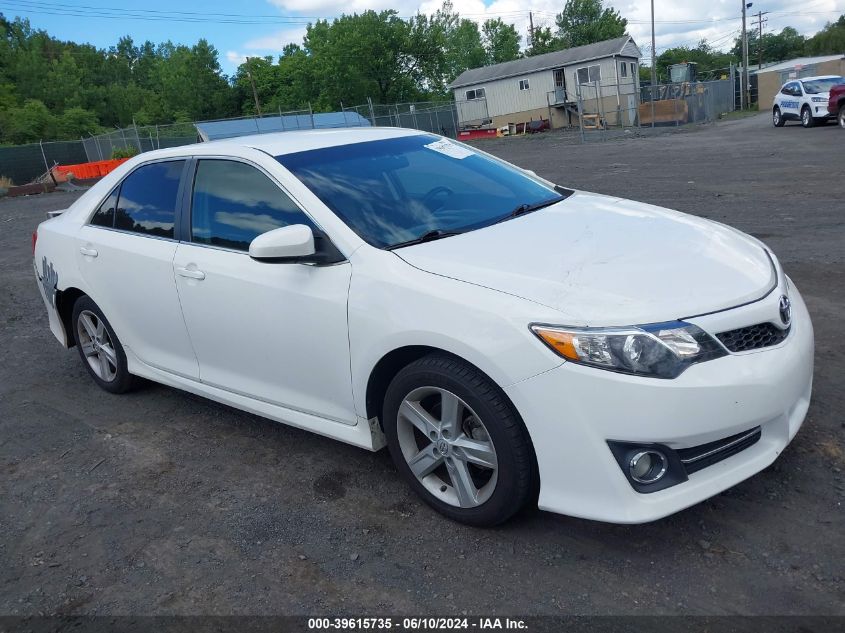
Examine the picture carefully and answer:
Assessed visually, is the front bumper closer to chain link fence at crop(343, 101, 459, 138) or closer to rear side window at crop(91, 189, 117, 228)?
rear side window at crop(91, 189, 117, 228)

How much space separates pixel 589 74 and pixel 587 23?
4094 cm

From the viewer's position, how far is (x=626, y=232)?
336 cm

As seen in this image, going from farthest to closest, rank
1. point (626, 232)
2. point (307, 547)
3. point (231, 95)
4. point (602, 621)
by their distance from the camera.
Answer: point (231, 95) < point (626, 232) < point (307, 547) < point (602, 621)

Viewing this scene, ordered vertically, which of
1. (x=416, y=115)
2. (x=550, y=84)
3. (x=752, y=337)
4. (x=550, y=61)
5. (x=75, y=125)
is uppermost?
(x=75, y=125)

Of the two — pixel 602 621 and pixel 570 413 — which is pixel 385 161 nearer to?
pixel 570 413

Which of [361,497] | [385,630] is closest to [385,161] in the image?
[361,497]

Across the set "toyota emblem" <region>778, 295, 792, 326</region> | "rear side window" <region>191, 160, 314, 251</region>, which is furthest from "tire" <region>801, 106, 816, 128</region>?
"rear side window" <region>191, 160, 314, 251</region>

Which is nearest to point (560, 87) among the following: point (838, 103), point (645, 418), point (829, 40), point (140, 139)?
point (140, 139)

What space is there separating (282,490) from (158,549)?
638 mm

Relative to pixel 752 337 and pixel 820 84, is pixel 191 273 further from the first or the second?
pixel 820 84

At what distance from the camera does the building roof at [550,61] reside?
4659 cm

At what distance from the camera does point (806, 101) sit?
23297 mm

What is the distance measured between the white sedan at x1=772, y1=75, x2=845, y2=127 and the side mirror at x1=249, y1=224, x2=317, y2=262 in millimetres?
23869

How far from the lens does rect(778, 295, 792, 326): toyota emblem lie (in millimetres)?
2916
